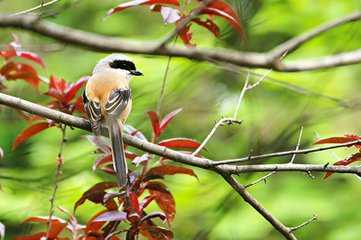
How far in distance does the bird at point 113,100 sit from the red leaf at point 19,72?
24 centimetres

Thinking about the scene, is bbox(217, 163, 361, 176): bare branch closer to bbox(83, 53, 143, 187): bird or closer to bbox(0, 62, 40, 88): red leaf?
bbox(83, 53, 143, 187): bird

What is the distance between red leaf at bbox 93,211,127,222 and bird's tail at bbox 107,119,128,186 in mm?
125

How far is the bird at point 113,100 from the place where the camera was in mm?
2658

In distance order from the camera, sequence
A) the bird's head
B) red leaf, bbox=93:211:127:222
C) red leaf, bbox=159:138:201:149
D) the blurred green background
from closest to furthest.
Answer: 1. red leaf, bbox=93:211:127:222
2. red leaf, bbox=159:138:201:149
3. the bird's head
4. the blurred green background

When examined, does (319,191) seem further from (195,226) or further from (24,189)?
(24,189)

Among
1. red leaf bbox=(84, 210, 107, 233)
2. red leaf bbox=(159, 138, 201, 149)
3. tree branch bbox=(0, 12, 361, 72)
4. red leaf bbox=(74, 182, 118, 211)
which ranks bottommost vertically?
tree branch bbox=(0, 12, 361, 72)

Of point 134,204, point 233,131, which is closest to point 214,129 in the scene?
point 134,204

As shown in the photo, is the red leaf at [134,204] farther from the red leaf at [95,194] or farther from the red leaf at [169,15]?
the red leaf at [169,15]

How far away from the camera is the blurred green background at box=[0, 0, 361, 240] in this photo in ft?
13.2

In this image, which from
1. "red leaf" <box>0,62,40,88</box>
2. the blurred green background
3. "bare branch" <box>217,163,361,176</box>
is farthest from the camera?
the blurred green background

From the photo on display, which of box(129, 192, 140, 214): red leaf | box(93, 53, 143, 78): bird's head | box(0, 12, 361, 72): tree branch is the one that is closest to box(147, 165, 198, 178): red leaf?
box(129, 192, 140, 214): red leaf

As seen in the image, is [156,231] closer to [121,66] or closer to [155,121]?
[155,121]

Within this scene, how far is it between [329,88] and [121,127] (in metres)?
2.05

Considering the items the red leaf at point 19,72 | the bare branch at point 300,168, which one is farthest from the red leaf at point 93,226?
the red leaf at point 19,72
